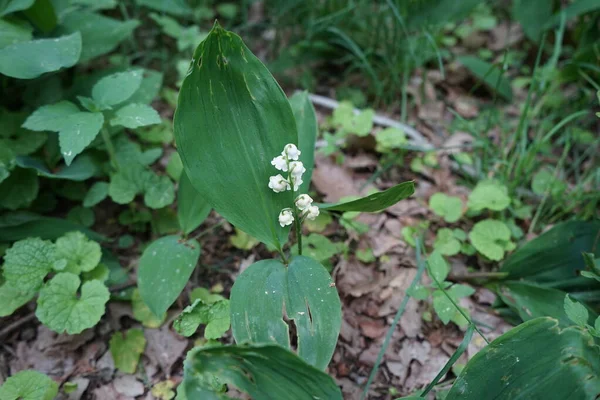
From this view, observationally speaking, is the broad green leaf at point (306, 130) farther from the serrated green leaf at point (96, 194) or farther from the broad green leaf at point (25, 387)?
the broad green leaf at point (25, 387)

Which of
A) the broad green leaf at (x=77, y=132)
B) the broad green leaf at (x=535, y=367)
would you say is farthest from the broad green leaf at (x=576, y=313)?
the broad green leaf at (x=77, y=132)

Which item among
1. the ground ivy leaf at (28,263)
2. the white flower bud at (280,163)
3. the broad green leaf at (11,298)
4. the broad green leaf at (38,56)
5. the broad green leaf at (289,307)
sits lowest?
the broad green leaf at (11,298)

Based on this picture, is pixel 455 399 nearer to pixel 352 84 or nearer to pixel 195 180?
pixel 195 180

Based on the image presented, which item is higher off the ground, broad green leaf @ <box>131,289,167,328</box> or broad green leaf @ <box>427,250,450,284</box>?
broad green leaf @ <box>427,250,450,284</box>

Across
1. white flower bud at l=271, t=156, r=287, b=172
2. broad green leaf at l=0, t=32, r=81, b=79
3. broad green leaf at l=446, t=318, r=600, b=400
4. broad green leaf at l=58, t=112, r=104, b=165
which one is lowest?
broad green leaf at l=446, t=318, r=600, b=400

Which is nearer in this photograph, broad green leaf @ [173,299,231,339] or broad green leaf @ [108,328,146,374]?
broad green leaf @ [173,299,231,339]

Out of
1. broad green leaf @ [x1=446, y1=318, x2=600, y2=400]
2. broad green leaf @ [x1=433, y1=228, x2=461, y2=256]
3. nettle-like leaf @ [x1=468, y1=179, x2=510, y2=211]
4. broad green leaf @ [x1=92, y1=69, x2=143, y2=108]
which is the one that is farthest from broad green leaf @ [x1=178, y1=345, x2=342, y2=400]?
nettle-like leaf @ [x1=468, y1=179, x2=510, y2=211]

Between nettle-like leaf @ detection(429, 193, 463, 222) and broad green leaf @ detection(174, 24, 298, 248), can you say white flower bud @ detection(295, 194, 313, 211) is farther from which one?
nettle-like leaf @ detection(429, 193, 463, 222)
